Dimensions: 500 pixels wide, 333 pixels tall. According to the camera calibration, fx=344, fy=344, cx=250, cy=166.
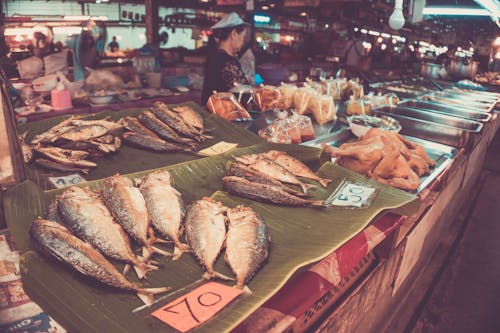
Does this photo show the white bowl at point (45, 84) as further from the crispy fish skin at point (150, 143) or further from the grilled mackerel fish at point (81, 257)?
the grilled mackerel fish at point (81, 257)

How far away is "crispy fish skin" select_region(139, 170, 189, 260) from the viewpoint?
173cm

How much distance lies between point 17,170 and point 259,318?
4.67 feet

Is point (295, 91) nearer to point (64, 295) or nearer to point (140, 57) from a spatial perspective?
point (64, 295)

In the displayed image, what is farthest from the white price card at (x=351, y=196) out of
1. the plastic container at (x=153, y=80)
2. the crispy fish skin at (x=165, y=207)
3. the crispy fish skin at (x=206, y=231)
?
the plastic container at (x=153, y=80)

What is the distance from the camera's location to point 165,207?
186 cm

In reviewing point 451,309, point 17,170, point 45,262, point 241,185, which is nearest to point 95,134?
point 17,170

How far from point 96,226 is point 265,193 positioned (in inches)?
39.7

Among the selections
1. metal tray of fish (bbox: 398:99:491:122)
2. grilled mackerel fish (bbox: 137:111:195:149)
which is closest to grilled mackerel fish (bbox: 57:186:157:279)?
grilled mackerel fish (bbox: 137:111:195:149)

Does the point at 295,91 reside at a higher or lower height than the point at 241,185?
higher

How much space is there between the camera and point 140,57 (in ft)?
30.2

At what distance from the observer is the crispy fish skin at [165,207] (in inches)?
68.0

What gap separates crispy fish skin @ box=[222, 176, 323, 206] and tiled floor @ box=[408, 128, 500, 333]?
274 cm

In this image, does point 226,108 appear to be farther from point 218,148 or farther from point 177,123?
point 218,148

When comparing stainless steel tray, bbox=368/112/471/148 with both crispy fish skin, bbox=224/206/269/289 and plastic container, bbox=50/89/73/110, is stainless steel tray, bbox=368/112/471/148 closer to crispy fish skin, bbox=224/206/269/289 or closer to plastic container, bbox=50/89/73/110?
crispy fish skin, bbox=224/206/269/289
